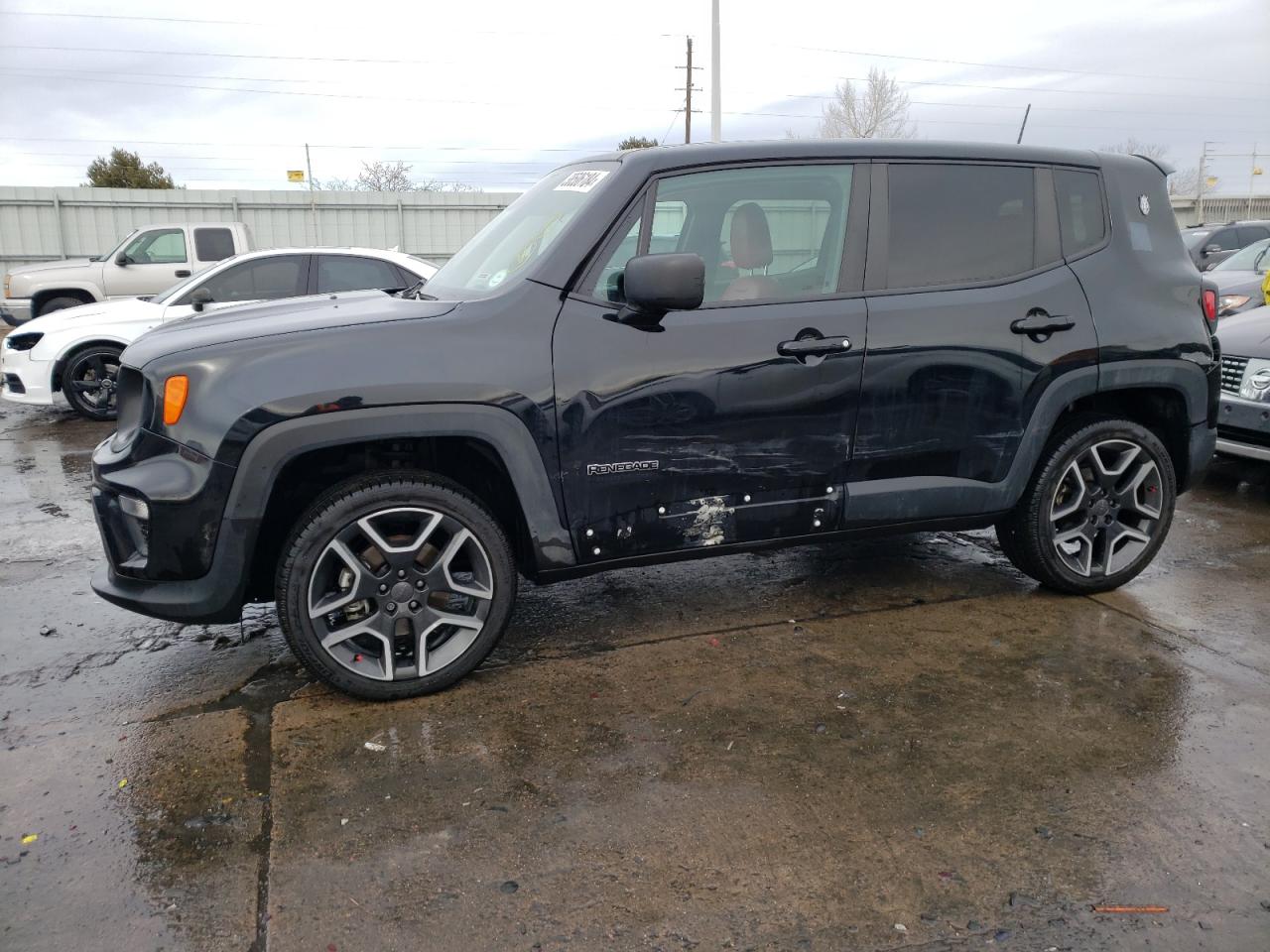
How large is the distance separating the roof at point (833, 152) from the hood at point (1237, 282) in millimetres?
6864

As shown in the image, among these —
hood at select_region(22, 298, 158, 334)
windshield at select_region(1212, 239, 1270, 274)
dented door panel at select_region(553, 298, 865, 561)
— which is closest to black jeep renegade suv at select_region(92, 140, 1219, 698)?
dented door panel at select_region(553, 298, 865, 561)

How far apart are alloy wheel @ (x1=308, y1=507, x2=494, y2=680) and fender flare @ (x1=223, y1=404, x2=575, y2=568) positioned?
0.26 metres

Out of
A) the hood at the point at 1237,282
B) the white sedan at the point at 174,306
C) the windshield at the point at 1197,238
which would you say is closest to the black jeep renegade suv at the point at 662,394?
the white sedan at the point at 174,306

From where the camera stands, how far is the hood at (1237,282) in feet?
32.8

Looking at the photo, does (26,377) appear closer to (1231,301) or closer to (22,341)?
(22,341)

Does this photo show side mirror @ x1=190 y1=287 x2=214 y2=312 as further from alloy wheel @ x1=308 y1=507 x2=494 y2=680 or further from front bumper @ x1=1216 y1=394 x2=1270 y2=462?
front bumper @ x1=1216 y1=394 x2=1270 y2=462

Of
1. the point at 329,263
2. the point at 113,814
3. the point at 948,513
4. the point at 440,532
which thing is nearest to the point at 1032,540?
the point at 948,513

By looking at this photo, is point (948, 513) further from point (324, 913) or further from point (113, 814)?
point (113, 814)

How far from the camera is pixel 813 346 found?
361cm

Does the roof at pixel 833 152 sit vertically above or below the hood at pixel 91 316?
above

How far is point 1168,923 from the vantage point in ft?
7.66

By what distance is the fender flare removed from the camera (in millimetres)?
3152

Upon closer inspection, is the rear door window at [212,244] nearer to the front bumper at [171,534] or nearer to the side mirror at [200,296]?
the side mirror at [200,296]

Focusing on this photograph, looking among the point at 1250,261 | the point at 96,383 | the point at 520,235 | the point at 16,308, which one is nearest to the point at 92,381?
the point at 96,383
